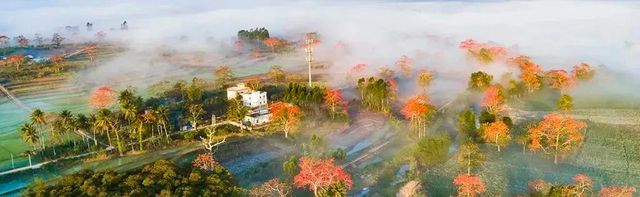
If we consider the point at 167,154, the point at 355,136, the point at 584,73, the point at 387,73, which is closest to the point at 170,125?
the point at 167,154

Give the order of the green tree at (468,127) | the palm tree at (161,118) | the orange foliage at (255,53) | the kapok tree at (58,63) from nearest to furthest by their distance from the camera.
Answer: the palm tree at (161,118) → the green tree at (468,127) → the kapok tree at (58,63) → the orange foliage at (255,53)

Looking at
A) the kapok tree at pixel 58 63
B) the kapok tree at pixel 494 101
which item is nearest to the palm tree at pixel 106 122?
the kapok tree at pixel 494 101

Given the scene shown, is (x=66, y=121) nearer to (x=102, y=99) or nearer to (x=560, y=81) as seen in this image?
(x=102, y=99)

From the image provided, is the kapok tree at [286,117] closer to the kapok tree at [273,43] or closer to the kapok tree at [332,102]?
the kapok tree at [332,102]

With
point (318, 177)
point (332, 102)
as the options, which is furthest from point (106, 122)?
point (332, 102)

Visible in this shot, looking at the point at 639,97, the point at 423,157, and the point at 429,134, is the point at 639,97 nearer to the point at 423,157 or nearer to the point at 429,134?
the point at 429,134

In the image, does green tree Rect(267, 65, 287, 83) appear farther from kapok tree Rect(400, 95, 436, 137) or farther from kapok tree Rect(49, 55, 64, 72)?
kapok tree Rect(49, 55, 64, 72)

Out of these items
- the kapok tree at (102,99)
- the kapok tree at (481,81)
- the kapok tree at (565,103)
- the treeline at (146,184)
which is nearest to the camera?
the treeline at (146,184)
